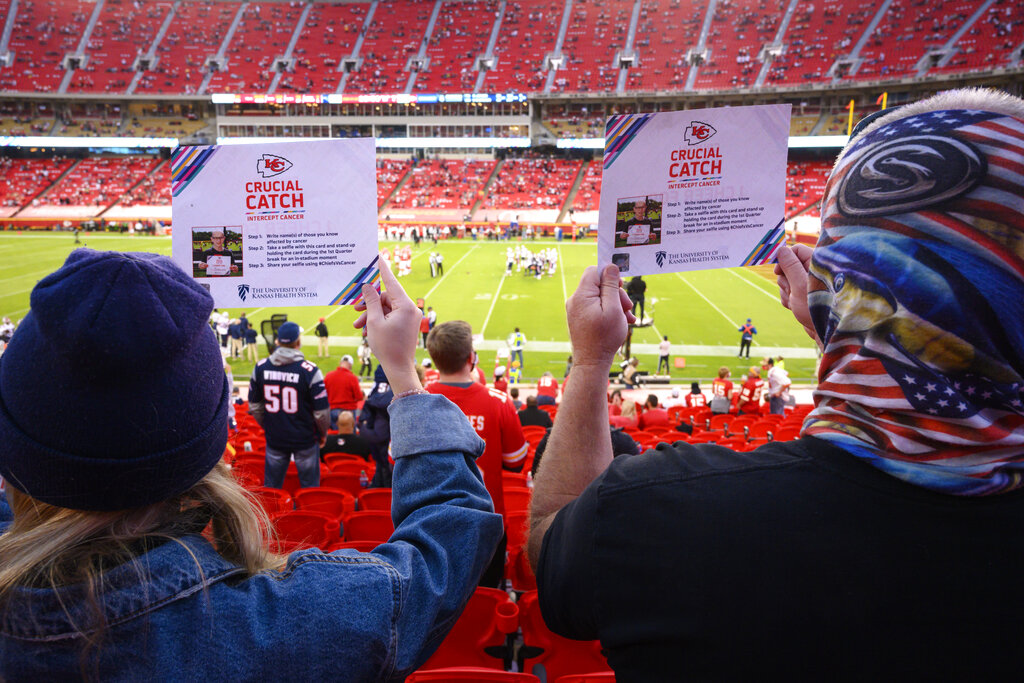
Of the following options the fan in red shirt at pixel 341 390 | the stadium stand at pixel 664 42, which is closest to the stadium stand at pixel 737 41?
the stadium stand at pixel 664 42

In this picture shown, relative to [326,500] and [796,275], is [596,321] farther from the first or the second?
[326,500]

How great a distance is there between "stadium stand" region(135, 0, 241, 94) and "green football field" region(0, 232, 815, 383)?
33329 millimetres

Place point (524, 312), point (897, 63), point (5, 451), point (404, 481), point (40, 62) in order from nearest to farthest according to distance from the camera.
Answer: point (5, 451) → point (404, 481) → point (524, 312) → point (897, 63) → point (40, 62)

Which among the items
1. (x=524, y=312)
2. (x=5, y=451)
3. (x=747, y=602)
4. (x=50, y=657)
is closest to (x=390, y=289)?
(x=5, y=451)

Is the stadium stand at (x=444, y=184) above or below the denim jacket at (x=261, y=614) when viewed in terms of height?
above

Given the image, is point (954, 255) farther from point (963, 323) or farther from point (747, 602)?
point (747, 602)

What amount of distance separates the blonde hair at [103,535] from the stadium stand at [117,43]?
74375 mm

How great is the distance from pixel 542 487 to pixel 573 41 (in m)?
70.3

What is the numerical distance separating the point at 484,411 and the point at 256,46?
74407 millimetres

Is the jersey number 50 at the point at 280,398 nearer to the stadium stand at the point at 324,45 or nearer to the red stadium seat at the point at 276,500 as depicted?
the red stadium seat at the point at 276,500

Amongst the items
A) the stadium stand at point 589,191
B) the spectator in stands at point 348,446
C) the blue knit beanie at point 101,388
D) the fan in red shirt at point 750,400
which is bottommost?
the fan in red shirt at point 750,400

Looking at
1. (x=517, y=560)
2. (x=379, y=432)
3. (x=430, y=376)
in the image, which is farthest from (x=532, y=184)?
(x=517, y=560)

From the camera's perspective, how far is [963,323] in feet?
3.16

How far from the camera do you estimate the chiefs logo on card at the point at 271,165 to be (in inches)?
120
